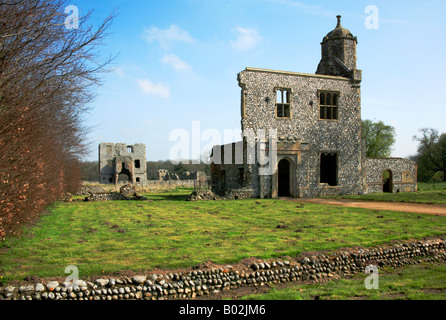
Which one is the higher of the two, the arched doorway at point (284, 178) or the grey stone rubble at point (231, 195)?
the arched doorway at point (284, 178)

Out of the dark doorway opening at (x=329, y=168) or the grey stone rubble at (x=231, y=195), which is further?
the dark doorway opening at (x=329, y=168)

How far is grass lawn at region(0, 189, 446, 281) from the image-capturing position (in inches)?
288

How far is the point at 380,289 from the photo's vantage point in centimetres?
655

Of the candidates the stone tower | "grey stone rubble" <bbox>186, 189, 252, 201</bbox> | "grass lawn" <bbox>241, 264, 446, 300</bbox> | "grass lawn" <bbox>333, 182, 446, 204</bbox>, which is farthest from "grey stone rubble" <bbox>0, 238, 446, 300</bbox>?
the stone tower

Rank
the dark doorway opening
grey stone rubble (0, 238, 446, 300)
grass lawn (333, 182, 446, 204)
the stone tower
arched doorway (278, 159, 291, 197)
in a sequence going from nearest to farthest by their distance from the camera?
grey stone rubble (0, 238, 446, 300) → grass lawn (333, 182, 446, 204) → the dark doorway opening → the stone tower → arched doorway (278, 159, 291, 197)

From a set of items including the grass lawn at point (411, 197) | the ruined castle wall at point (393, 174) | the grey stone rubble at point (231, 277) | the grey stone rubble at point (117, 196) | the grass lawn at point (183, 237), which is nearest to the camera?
the grey stone rubble at point (231, 277)

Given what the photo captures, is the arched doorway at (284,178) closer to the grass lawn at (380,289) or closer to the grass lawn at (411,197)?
the grass lawn at (411,197)

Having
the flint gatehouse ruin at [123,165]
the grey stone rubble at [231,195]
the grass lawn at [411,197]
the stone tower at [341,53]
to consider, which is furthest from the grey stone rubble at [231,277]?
the flint gatehouse ruin at [123,165]

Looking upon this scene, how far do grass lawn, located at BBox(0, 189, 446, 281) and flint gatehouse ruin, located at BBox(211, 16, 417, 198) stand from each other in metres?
7.95

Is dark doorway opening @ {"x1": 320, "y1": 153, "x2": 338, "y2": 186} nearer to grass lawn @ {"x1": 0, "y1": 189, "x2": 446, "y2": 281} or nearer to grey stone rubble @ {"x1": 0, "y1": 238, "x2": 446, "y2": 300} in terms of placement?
grass lawn @ {"x1": 0, "y1": 189, "x2": 446, "y2": 281}

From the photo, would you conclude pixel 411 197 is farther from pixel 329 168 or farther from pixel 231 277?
pixel 231 277

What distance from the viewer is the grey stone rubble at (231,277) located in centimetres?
587

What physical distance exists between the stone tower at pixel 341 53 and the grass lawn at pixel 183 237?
14.7 meters
